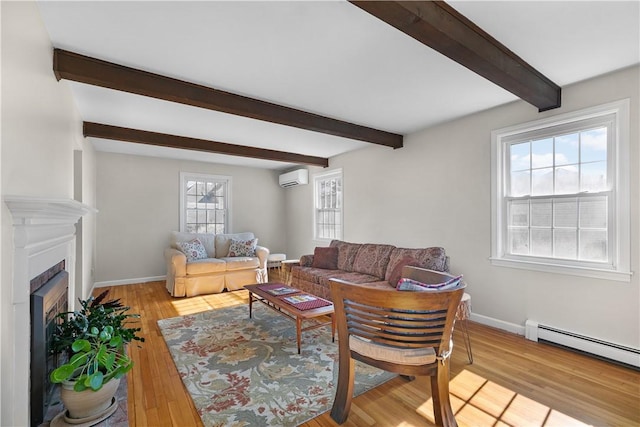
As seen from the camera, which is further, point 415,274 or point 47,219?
point 415,274

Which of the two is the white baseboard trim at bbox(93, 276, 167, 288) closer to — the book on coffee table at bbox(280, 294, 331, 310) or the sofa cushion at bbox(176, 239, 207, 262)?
the sofa cushion at bbox(176, 239, 207, 262)

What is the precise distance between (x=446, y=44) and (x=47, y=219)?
2582mm

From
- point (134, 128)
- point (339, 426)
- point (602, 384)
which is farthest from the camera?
point (134, 128)

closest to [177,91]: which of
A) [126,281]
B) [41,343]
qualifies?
[41,343]

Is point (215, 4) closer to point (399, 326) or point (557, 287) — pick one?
point (399, 326)

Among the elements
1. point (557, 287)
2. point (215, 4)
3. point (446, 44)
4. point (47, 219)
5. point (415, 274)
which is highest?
point (215, 4)

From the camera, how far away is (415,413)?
74.9 inches

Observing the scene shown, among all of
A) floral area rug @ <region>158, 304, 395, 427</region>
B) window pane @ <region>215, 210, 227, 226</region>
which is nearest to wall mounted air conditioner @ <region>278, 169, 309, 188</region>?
window pane @ <region>215, 210, 227, 226</region>

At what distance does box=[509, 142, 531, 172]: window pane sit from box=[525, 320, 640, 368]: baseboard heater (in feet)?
5.40

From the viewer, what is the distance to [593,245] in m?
2.76

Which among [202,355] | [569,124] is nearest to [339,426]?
[202,355]

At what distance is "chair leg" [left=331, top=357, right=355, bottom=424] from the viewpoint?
1.81 metres

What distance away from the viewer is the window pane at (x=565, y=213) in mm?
2885

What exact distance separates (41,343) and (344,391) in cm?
171
